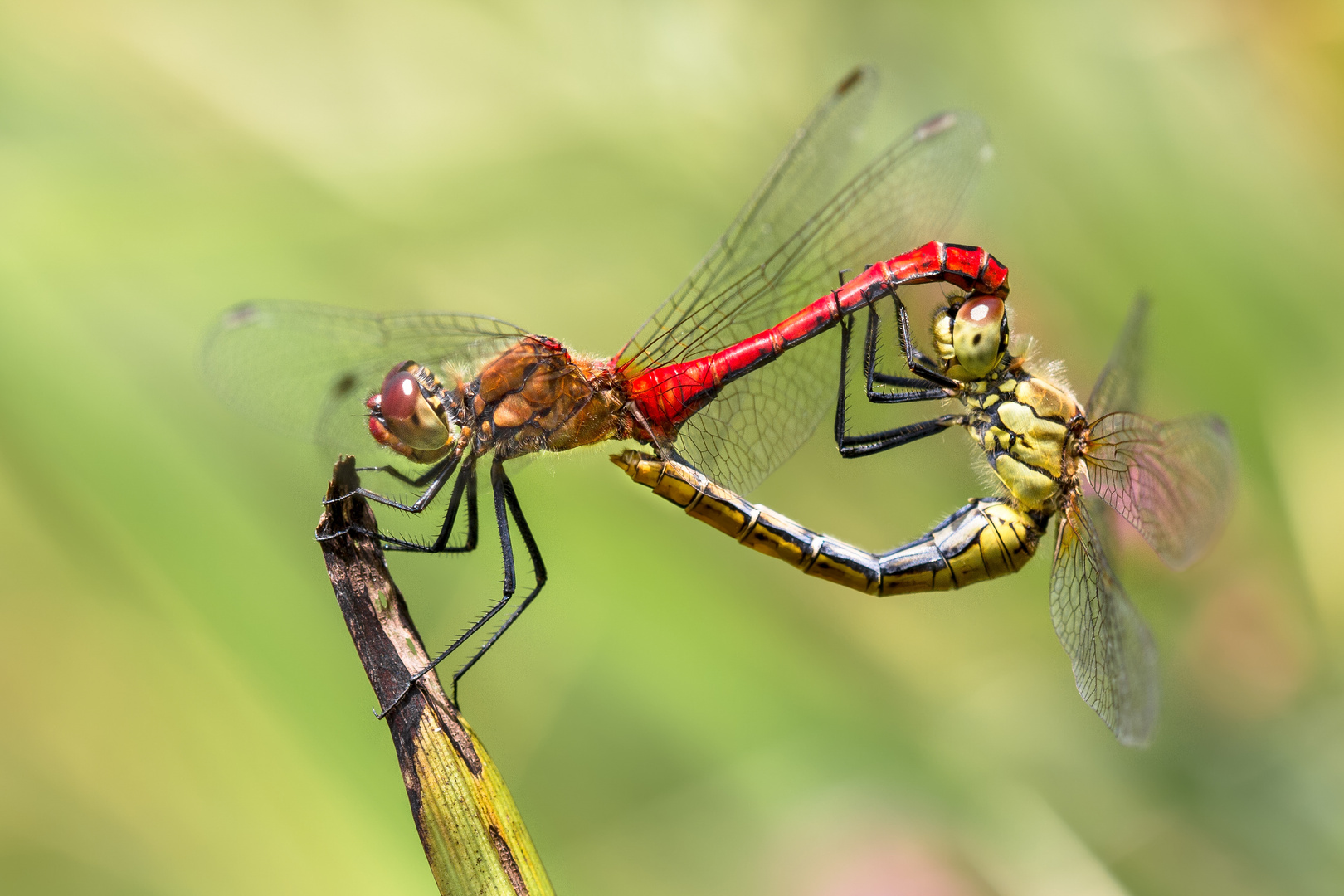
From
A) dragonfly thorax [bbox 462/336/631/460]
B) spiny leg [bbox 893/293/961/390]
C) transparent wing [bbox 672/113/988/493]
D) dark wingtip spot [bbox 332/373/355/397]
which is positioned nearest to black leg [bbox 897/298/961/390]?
spiny leg [bbox 893/293/961/390]

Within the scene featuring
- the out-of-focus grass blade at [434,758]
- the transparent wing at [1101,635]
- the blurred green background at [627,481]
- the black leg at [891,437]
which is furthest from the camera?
the blurred green background at [627,481]

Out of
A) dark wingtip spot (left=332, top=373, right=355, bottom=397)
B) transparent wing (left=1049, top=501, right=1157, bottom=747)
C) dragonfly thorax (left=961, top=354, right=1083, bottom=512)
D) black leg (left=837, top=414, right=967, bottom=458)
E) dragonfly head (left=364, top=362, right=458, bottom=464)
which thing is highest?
dark wingtip spot (left=332, top=373, right=355, bottom=397)

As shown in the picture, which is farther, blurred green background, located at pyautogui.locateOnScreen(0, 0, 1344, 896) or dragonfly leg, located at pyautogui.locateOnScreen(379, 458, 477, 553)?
blurred green background, located at pyautogui.locateOnScreen(0, 0, 1344, 896)

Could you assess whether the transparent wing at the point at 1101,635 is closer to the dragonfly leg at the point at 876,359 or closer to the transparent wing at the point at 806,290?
the dragonfly leg at the point at 876,359

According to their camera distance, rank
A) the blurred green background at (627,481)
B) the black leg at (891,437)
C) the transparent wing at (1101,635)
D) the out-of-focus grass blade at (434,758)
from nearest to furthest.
A: the out-of-focus grass blade at (434,758) → the transparent wing at (1101,635) → the black leg at (891,437) → the blurred green background at (627,481)

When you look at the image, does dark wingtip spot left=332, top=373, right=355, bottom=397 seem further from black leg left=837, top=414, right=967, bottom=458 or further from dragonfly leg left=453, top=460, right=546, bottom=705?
black leg left=837, top=414, right=967, bottom=458

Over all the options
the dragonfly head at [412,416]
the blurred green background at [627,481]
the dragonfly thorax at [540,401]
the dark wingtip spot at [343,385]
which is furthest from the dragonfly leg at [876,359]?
the dark wingtip spot at [343,385]

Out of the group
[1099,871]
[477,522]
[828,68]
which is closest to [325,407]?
[477,522]

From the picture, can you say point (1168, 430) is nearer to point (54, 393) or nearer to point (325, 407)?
point (325, 407)
